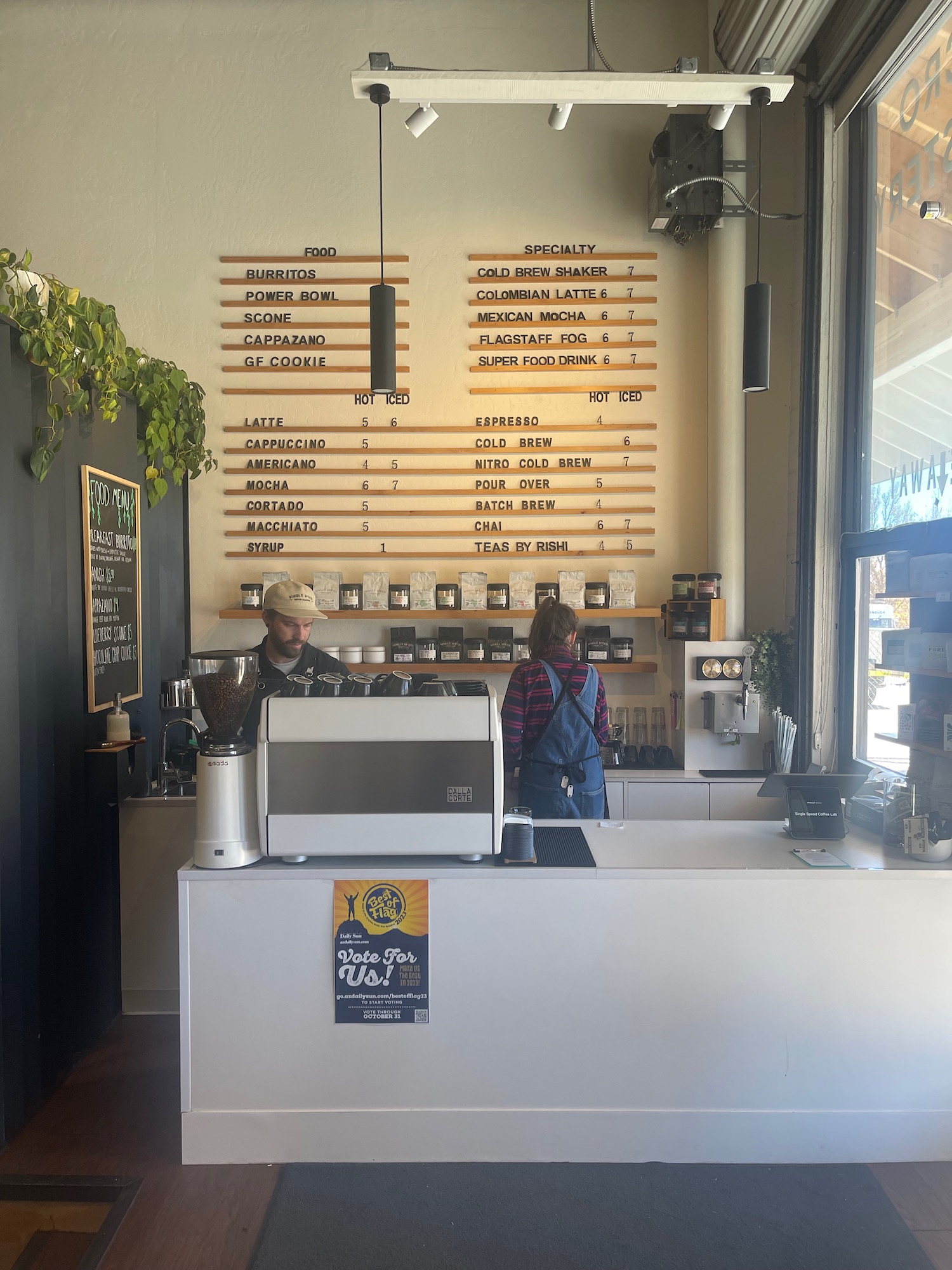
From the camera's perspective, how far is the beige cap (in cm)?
348

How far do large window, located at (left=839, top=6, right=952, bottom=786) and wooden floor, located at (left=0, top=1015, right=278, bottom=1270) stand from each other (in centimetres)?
246

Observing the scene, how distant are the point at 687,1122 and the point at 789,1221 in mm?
329

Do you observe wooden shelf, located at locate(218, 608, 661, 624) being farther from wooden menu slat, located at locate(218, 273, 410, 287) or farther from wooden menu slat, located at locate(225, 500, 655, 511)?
wooden menu slat, located at locate(218, 273, 410, 287)

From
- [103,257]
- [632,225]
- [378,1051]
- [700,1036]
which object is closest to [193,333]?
[103,257]

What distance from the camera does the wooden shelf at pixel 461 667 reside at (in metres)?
4.40

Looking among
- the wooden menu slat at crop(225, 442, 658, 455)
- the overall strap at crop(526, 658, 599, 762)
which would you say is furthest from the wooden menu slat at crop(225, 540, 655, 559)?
the overall strap at crop(526, 658, 599, 762)

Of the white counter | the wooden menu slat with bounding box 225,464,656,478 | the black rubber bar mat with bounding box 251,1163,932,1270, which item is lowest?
the black rubber bar mat with bounding box 251,1163,932,1270

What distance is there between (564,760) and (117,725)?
1733 mm

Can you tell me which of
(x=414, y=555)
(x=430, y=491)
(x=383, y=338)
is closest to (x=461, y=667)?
(x=414, y=555)

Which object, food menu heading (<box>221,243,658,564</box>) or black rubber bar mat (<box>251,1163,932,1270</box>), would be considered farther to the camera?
food menu heading (<box>221,243,658,564</box>)

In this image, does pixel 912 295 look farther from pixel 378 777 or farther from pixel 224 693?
pixel 224 693

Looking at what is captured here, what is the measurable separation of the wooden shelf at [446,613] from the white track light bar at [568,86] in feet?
7.95

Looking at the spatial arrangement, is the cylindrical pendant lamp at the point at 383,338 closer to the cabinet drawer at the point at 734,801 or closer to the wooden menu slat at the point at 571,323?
the wooden menu slat at the point at 571,323

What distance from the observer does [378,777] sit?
237 cm
